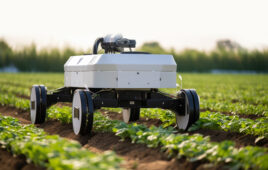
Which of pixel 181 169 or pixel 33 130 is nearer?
pixel 181 169

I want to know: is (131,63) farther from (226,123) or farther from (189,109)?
(226,123)

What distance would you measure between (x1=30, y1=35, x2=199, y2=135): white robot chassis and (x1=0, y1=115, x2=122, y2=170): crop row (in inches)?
40.3

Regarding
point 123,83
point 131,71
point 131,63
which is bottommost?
point 123,83

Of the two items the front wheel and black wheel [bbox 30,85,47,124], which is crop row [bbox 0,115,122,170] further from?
the front wheel

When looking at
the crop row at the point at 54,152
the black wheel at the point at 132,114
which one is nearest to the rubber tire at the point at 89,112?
the crop row at the point at 54,152

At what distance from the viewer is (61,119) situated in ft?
27.8

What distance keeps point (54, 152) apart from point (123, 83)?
2499 mm

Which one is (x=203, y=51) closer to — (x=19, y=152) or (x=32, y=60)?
(x=32, y=60)

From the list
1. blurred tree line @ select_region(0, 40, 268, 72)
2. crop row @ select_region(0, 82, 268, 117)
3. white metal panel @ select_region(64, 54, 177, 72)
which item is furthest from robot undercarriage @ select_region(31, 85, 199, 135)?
blurred tree line @ select_region(0, 40, 268, 72)

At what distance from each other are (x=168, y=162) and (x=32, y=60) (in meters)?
46.9

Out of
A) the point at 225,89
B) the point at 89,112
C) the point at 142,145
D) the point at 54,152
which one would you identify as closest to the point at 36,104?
the point at 89,112

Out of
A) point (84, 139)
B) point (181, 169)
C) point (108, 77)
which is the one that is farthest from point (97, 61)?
point (181, 169)

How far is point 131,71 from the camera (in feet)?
21.7

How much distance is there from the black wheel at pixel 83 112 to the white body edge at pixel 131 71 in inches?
9.8
